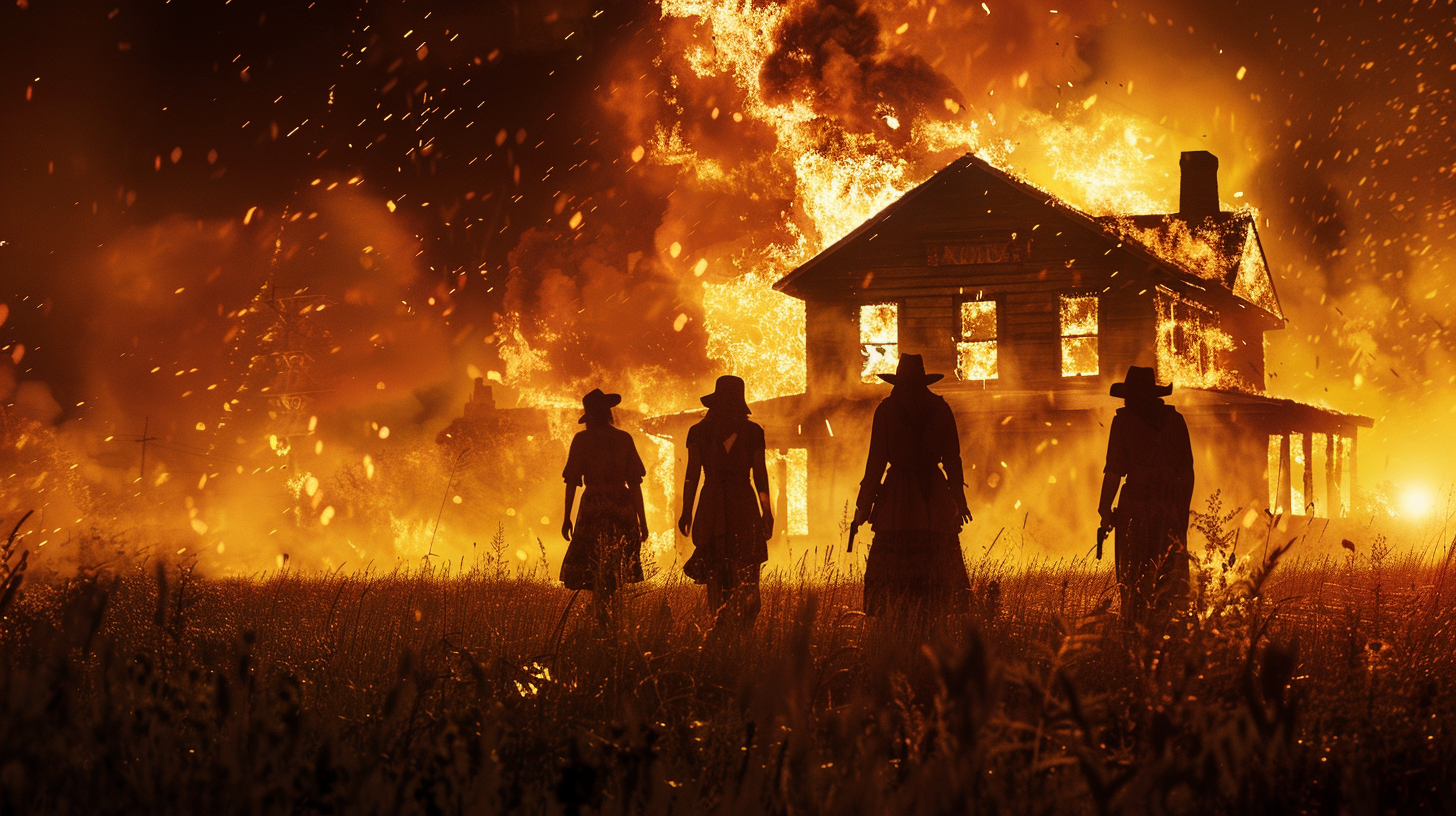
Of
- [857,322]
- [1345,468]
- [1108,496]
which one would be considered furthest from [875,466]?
[1345,468]

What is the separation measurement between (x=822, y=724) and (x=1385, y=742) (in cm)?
207

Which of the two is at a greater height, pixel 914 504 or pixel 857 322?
pixel 857 322

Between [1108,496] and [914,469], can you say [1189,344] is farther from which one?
[914,469]

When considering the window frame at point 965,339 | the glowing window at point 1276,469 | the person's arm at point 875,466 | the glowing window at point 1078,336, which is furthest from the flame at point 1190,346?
the person's arm at point 875,466

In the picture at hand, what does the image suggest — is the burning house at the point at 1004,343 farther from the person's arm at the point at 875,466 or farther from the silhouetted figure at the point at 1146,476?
the person's arm at the point at 875,466

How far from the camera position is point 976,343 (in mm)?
21641

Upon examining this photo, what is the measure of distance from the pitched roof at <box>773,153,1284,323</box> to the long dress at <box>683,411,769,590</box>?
13297mm

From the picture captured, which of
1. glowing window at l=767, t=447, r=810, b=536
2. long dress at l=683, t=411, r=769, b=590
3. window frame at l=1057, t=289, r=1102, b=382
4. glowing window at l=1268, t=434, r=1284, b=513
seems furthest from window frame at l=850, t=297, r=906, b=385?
long dress at l=683, t=411, r=769, b=590

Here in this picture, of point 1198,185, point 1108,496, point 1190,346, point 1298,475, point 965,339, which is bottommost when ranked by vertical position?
point 1108,496

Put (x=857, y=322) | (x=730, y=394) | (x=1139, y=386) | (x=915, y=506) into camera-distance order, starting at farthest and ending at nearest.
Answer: (x=857, y=322) → (x=730, y=394) → (x=1139, y=386) → (x=915, y=506)

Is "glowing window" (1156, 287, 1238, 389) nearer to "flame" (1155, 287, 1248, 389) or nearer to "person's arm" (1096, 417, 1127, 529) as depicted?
"flame" (1155, 287, 1248, 389)

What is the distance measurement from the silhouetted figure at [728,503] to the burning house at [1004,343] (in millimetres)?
11996

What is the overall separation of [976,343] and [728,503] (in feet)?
45.0

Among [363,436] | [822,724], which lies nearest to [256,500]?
[363,436]
